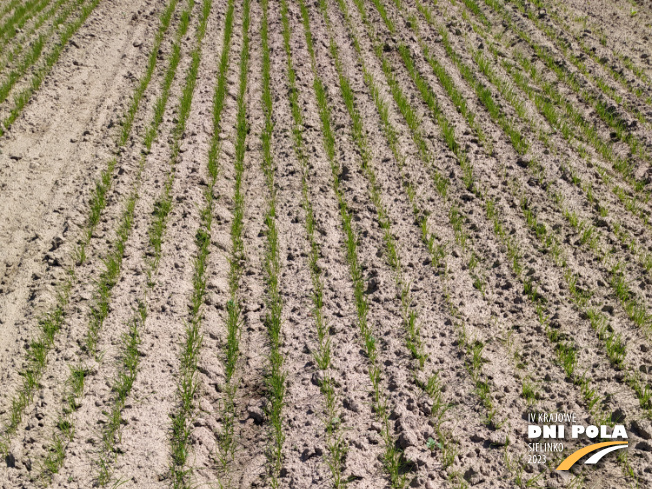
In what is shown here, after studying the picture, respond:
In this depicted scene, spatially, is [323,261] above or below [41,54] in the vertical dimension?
below

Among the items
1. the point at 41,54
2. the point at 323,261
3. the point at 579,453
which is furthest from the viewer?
the point at 41,54

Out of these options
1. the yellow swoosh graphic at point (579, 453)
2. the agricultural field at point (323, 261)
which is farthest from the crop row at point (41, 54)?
the yellow swoosh graphic at point (579, 453)

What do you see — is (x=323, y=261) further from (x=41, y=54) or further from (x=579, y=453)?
(x=41, y=54)

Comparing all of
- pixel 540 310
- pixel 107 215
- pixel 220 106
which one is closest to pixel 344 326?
pixel 540 310

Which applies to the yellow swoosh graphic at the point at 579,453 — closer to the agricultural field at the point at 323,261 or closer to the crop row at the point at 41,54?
the agricultural field at the point at 323,261

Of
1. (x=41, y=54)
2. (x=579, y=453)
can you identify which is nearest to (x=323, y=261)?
(x=579, y=453)

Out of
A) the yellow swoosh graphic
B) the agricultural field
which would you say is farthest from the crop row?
the yellow swoosh graphic

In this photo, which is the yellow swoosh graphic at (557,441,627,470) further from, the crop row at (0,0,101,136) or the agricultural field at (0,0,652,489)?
the crop row at (0,0,101,136)

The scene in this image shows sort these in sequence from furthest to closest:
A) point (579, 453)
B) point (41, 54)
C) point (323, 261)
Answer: point (41, 54)
point (323, 261)
point (579, 453)

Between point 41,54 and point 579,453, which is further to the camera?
point 41,54
